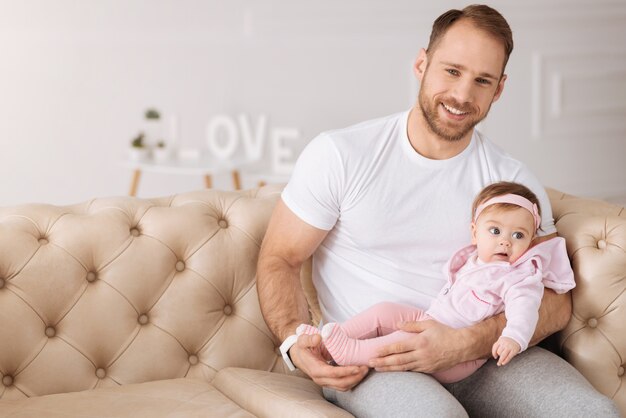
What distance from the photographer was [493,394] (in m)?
1.80

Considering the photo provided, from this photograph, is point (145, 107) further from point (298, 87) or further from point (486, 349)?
point (486, 349)

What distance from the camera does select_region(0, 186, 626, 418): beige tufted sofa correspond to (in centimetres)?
188

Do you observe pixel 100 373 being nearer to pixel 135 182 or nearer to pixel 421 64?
pixel 421 64

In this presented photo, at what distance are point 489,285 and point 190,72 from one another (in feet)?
10.3

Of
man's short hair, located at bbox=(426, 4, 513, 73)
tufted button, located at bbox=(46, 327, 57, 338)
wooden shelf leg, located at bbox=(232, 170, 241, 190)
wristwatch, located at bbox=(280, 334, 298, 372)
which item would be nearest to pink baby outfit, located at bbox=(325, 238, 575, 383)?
wristwatch, located at bbox=(280, 334, 298, 372)

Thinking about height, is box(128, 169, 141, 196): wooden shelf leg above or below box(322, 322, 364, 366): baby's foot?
below

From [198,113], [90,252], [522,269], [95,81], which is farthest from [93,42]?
[522,269]

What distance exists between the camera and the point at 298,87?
189 inches

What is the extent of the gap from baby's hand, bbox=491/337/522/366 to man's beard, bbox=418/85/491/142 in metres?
0.48

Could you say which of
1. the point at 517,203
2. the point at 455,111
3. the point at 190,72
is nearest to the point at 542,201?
the point at 517,203

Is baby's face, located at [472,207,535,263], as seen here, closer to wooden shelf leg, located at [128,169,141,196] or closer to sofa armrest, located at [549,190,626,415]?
sofa armrest, located at [549,190,626,415]

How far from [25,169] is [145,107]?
2.20 ft

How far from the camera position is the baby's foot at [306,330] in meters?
1.82

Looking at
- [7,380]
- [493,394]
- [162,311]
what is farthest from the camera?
[162,311]
